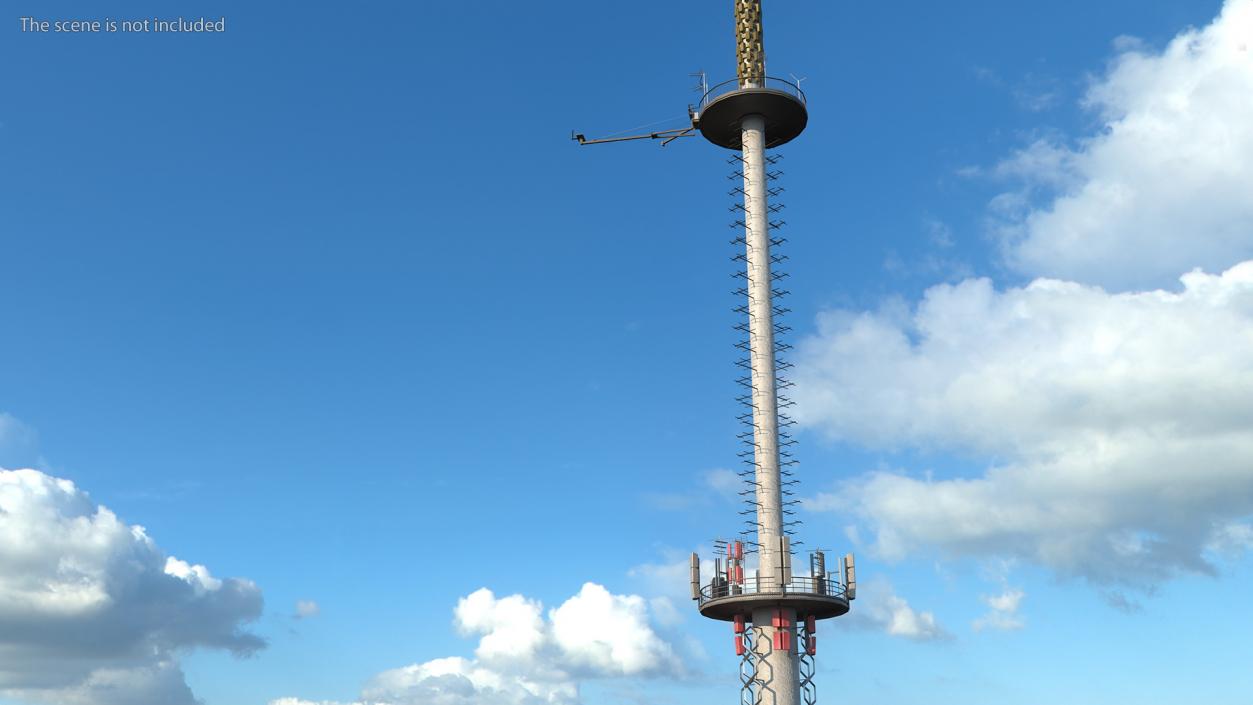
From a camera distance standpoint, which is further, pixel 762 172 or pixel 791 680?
pixel 762 172

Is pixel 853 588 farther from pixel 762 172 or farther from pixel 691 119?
pixel 691 119

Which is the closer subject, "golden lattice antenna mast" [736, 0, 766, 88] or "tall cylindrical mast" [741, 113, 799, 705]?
"tall cylindrical mast" [741, 113, 799, 705]

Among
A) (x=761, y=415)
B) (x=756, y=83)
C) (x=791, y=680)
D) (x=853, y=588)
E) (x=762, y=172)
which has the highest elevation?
(x=756, y=83)

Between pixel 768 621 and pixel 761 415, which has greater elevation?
pixel 761 415

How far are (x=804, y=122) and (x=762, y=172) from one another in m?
6.08

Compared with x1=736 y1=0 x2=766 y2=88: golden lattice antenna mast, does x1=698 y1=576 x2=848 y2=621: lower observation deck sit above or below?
below

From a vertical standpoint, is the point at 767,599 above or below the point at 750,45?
below

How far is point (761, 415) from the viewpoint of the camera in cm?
9844

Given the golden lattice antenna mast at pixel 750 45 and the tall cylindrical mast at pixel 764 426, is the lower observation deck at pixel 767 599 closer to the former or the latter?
the tall cylindrical mast at pixel 764 426

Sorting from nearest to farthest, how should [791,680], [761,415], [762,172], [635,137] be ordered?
1. [791,680]
2. [761,415]
3. [762,172]
4. [635,137]

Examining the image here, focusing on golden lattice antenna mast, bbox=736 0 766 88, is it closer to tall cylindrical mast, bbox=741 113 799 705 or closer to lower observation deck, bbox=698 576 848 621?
tall cylindrical mast, bbox=741 113 799 705

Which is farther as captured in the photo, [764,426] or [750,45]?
[750,45]

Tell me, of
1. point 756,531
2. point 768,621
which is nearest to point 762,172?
point 756,531

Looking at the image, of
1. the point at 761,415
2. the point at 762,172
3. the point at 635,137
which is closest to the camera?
the point at 761,415
